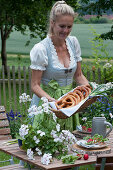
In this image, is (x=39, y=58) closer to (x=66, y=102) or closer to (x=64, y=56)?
(x=64, y=56)

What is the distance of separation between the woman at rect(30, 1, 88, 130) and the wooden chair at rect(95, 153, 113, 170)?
94 cm

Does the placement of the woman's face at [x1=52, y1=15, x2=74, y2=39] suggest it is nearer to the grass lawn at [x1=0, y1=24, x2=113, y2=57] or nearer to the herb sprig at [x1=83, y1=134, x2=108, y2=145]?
the herb sprig at [x1=83, y1=134, x2=108, y2=145]

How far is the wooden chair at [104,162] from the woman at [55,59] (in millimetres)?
939

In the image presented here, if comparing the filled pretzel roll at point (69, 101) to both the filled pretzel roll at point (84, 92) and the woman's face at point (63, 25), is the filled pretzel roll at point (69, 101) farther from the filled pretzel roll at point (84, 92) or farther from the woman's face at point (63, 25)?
the woman's face at point (63, 25)

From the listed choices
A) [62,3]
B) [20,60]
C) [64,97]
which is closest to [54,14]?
[62,3]

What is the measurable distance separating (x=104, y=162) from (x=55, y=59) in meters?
1.23

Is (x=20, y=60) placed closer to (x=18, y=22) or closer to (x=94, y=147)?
(x=18, y=22)

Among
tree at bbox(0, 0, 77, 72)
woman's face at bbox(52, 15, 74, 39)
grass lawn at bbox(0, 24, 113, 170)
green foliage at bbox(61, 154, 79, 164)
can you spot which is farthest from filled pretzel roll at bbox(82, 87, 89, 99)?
grass lawn at bbox(0, 24, 113, 170)

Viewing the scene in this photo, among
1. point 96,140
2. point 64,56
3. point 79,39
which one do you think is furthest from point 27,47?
point 96,140

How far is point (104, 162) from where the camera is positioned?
2455 mm

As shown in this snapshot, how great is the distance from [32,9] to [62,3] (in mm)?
10577

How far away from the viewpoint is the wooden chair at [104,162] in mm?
2436

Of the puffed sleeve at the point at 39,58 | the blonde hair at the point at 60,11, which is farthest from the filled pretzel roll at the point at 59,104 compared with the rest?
the blonde hair at the point at 60,11

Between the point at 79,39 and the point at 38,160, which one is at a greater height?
the point at 79,39
